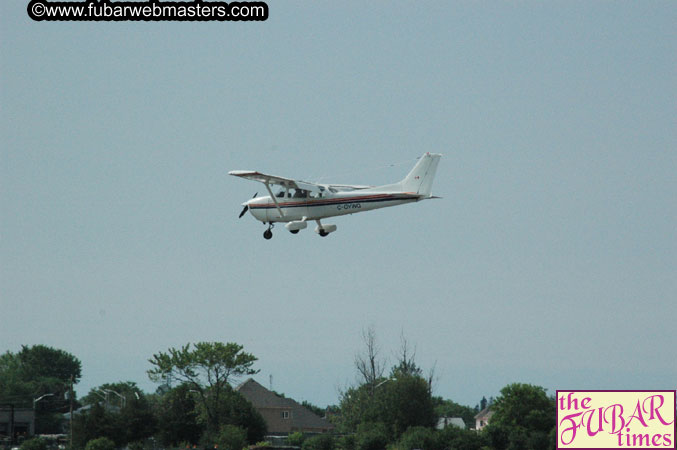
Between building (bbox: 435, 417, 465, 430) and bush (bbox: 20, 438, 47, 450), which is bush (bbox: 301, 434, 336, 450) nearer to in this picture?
building (bbox: 435, 417, 465, 430)

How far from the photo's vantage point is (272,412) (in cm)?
11644

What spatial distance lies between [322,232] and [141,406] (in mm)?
36987

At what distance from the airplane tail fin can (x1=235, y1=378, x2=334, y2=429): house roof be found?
214 ft

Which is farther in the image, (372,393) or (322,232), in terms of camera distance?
(372,393)

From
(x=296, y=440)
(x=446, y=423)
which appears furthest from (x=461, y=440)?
(x=296, y=440)

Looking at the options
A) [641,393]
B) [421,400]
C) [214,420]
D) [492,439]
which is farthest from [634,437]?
[214,420]

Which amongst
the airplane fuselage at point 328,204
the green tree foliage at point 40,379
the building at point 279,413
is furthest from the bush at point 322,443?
the green tree foliage at point 40,379

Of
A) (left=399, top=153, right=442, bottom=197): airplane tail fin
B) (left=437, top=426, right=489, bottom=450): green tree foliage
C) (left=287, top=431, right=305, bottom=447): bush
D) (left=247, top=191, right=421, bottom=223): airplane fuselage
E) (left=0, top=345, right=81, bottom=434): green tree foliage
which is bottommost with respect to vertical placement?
(left=287, top=431, right=305, bottom=447): bush

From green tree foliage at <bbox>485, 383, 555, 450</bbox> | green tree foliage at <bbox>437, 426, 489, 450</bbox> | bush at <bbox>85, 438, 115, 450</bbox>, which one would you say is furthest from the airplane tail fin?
bush at <bbox>85, 438, 115, 450</bbox>

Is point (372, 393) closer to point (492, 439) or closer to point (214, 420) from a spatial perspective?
point (214, 420)

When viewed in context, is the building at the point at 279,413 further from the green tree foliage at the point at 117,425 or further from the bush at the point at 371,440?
the bush at the point at 371,440

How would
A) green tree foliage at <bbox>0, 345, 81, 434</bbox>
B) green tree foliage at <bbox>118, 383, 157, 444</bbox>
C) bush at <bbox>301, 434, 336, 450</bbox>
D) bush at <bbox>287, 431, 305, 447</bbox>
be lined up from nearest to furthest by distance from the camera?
bush at <bbox>301, 434, 336, 450</bbox>, bush at <bbox>287, 431, 305, 447</bbox>, green tree foliage at <bbox>118, 383, 157, 444</bbox>, green tree foliage at <bbox>0, 345, 81, 434</bbox>

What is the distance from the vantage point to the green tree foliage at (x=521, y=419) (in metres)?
64.9

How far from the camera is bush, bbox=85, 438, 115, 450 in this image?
77188 millimetres
